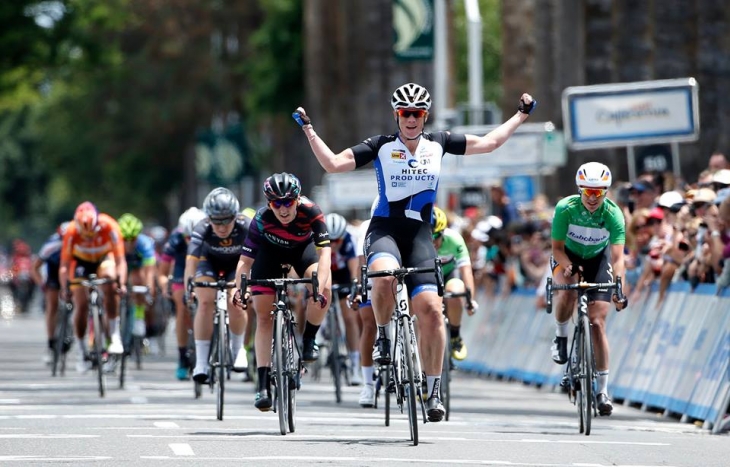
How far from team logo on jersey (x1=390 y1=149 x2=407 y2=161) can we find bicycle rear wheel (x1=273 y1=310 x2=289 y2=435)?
1.51m

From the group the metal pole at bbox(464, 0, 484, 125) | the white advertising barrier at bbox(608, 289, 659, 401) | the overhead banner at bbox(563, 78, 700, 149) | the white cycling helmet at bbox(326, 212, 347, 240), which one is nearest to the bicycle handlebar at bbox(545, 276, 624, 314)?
the white advertising barrier at bbox(608, 289, 659, 401)

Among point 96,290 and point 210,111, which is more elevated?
point 210,111

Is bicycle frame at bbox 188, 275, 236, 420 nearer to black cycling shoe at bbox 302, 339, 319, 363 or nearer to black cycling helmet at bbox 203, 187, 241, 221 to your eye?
black cycling helmet at bbox 203, 187, 241, 221

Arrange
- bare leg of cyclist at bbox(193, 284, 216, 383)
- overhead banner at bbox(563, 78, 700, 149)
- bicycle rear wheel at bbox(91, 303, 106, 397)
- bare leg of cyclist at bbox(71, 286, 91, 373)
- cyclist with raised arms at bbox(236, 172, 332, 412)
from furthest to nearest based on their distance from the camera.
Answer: overhead banner at bbox(563, 78, 700, 149)
bare leg of cyclist at bbox(71, 286, 91, 373)
bicycle rear wheel at bbox(91, 303, 106, 397)
bare leg of cyclist at bbox(193, 284, 216, 383)
cyclist with raised arms at bbox(236, 172, 332, 412)

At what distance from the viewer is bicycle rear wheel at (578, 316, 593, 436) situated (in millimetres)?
15750

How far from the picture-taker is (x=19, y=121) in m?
133

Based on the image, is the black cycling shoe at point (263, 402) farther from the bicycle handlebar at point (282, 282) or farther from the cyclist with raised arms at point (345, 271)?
the cyclist with raised arms at point (345, 271)

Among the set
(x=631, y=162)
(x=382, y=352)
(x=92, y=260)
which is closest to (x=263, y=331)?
(x=382, y=352)

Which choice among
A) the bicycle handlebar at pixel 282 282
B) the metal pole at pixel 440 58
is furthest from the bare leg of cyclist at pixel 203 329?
the metal pole at pixel 440 58

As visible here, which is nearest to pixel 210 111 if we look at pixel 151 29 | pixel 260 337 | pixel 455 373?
pixel 151 29

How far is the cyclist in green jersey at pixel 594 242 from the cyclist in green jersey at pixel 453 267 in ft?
4.88

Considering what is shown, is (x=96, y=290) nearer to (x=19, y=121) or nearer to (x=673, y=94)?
(x=673, y=94)

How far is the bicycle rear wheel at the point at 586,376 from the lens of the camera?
15.8 m

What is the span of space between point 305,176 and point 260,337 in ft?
140
